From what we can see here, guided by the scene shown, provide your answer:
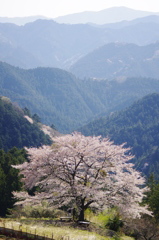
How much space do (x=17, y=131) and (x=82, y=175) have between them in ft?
466

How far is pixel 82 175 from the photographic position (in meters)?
28.5

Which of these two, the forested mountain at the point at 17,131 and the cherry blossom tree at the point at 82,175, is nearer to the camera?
the cherry blossom tree at the point at 82,175

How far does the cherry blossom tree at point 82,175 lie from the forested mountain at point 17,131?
433ft

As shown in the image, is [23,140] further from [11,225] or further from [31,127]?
[11,225]

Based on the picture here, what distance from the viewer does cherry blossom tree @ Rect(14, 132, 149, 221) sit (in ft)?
88.8

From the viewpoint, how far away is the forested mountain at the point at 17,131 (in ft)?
528

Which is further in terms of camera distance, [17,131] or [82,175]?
[17,131]

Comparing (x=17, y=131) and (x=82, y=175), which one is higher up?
(x=17, y=131)

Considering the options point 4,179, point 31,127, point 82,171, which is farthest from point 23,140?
point 82,171

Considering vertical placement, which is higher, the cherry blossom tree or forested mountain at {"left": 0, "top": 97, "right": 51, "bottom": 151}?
forested mountain at {"left": 0, "top": 97, "right": 51, "bottom": 151}

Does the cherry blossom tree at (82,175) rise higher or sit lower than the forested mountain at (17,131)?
lower

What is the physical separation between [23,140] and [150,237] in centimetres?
14243

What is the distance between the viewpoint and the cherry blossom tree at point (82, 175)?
27.1 metres

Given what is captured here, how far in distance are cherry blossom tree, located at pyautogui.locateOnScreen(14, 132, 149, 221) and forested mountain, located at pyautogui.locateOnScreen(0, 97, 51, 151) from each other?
132 metres
